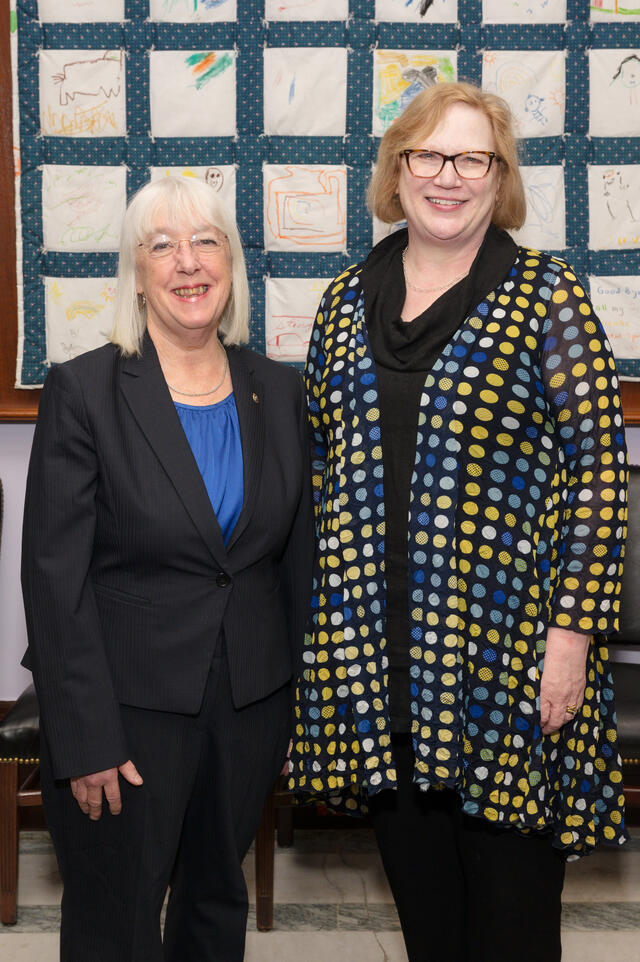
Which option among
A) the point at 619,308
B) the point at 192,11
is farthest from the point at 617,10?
the point at 192,11

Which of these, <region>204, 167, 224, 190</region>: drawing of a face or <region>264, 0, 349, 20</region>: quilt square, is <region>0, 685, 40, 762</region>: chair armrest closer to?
<region>204, 167, 224, 190</region>: drawing of a face

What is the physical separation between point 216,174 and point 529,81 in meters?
0.90

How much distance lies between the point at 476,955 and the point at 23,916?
128cm

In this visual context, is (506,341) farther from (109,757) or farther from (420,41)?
(420,41)

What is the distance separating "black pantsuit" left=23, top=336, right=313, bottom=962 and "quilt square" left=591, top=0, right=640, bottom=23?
172 centimetres

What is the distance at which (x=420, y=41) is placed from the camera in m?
2.65

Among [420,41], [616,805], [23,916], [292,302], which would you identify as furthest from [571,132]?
[23,916]

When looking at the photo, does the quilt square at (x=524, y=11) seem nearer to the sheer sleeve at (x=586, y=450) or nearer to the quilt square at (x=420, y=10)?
the quilt square at (x=420, y=10)

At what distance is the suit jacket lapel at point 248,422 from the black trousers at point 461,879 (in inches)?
18.3

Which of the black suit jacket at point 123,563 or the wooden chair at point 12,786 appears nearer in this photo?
the black suit jacket at point 123,563

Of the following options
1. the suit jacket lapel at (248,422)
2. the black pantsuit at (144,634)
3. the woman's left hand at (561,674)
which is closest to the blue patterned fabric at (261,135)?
the suit jacket lapel at (248,422)

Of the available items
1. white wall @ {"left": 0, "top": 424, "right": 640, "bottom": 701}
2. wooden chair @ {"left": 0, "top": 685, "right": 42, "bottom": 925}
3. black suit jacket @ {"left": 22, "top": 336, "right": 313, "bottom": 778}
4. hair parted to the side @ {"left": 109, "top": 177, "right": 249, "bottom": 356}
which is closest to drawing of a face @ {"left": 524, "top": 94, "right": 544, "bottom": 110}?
white wall @ {"left": 0, "top": 424, "right": 640, "bottom": 701}

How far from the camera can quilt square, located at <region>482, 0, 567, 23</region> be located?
2635mm

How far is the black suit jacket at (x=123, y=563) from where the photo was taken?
4.83 feet
